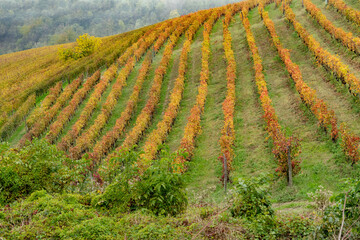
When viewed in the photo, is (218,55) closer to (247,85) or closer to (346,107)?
(247,85)

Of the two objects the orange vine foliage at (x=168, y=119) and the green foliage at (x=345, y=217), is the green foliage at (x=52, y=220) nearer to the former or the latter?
the green foliage at (x=345, y=217)

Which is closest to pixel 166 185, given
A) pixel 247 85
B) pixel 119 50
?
pixel 247 85

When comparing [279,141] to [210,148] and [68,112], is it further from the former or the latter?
[68,112]

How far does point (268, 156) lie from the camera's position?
21.7 meters

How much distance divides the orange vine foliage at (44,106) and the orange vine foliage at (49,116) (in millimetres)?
1690

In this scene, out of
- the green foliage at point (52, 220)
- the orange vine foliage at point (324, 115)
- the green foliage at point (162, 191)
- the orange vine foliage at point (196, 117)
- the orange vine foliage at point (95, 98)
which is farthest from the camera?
the orange vine foliage at point (95, 98)

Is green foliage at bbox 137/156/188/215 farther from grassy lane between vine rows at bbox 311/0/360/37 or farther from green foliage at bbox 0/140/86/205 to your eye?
grassy lane between vine rows at bbox 311/0/360/37

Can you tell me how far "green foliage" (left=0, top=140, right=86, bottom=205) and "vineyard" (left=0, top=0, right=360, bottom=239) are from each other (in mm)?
506

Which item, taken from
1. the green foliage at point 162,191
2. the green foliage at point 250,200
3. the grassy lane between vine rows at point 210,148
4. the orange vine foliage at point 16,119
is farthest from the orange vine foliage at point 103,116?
the green foliage at point 250,200

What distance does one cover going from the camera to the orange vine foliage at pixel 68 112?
36.5 m

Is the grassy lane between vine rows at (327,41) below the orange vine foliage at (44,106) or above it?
above

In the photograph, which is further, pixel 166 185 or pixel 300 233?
pixel 166 185

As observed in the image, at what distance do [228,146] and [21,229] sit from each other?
55.5ft

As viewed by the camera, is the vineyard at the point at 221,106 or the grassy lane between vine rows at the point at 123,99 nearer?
the vineyard at the point at 221,106
